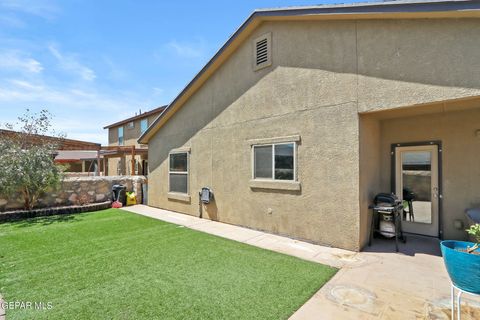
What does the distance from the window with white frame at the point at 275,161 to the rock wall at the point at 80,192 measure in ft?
26.5

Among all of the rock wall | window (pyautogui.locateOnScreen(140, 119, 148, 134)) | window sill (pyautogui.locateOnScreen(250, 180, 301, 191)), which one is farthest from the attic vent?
window (pyautogui.locateOnScreen(140, 119, 148, 134))

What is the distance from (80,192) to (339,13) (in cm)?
1273

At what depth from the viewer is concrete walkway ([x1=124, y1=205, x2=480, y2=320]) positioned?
3.13m

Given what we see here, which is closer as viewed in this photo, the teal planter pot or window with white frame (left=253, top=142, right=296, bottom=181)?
the teal planter pot

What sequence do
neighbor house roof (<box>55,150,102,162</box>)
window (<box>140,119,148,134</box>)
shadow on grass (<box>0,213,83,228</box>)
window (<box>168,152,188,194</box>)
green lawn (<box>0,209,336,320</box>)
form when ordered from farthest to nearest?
neighbor house roof (<box>55,150,102,162</box>)
window (<box>140,119,148,134</box>)
window (<box>168,152,188,194</box>)
shadow on grass (<box>0,213,83,228</box>)
green lawn (<box>0,209,336,320</box>)

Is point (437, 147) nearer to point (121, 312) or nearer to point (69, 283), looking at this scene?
point (121, 312)

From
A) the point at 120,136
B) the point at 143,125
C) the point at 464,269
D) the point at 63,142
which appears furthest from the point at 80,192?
the point at 120,136

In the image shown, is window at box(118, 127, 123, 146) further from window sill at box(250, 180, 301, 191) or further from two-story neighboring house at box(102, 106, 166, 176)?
window sill at box(250, 180, 301, 191)

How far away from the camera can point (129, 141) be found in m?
24.3

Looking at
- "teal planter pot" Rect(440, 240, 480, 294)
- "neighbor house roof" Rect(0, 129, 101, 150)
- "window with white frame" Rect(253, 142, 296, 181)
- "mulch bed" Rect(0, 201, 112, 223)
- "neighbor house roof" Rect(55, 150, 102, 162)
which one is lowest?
"mulch bed" Rect(0, 201, 112, 223)

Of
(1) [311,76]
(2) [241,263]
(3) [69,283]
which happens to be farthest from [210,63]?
(3) [69,283]

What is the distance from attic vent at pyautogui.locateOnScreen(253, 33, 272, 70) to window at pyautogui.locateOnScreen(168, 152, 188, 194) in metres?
4.83

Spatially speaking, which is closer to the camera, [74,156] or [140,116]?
[140,116]

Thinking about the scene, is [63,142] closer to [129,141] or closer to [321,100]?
[129,141]
